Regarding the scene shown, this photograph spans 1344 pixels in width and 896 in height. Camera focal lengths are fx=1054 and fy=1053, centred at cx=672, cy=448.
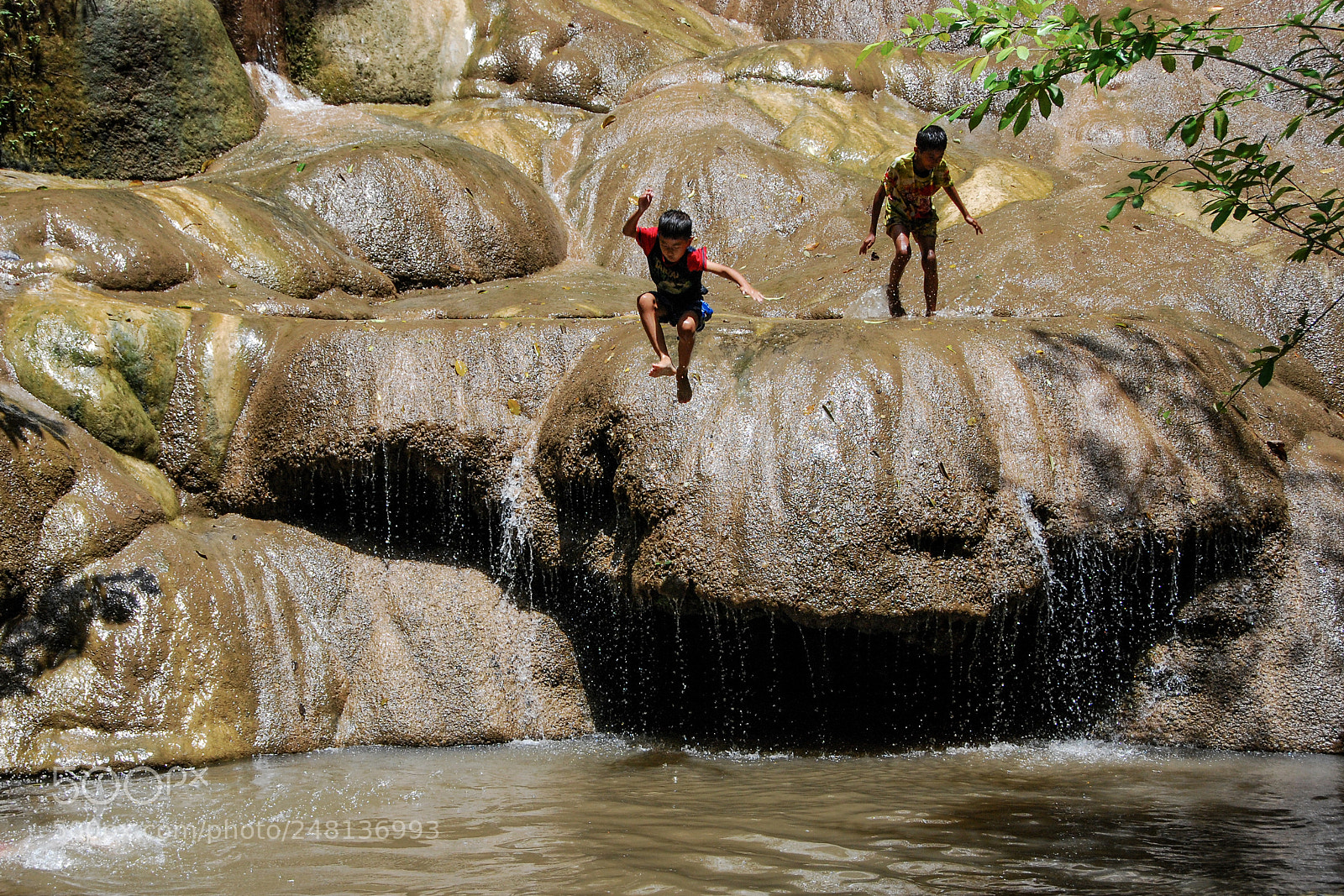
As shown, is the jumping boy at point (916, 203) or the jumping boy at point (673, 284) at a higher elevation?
the jumping boy at point (916, 203)

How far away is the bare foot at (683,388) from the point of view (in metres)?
7.42

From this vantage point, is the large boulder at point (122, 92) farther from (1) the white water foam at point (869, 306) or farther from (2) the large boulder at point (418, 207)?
(1) the white water foam at point (869, 306)

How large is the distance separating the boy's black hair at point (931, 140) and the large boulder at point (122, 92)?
888 centimetres

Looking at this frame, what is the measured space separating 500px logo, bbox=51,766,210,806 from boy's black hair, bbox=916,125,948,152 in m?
7.08

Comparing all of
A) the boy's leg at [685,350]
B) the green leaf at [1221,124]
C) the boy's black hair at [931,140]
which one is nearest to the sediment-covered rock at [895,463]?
the boy's leg at [685,350]

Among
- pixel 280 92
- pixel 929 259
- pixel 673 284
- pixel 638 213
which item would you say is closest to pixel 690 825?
pixel 673 284

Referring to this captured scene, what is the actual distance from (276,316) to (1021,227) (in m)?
7.74

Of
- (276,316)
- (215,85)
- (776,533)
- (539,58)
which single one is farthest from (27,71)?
(776,533)

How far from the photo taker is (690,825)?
533 centimetres

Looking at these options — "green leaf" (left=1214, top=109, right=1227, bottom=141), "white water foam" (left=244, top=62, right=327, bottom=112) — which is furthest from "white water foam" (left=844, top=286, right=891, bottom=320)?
"white water foam" (left=244, top=62, right=327, bottom=112)

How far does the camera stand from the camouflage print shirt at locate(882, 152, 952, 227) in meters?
9.02

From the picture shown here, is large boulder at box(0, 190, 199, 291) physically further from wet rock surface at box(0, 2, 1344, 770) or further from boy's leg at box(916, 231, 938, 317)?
boy's leg at box(916, 231, 938, 317)

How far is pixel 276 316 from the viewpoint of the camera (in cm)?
898

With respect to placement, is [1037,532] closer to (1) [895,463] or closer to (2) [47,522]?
(1) [895,463]
